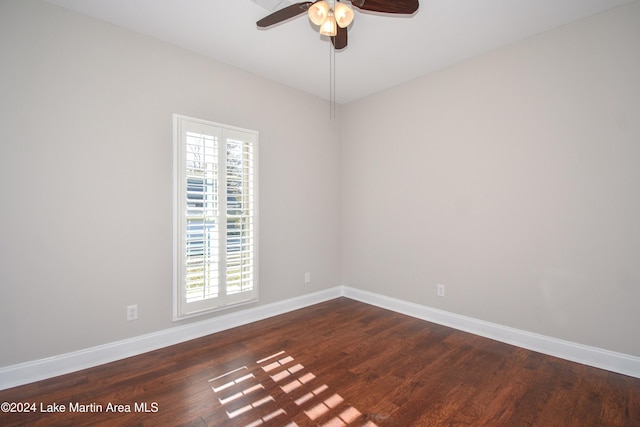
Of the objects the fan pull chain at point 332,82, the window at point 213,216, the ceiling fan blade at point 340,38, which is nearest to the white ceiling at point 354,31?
the fan pull chain at point 332,82

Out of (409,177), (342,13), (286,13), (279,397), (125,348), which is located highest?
(286,13)

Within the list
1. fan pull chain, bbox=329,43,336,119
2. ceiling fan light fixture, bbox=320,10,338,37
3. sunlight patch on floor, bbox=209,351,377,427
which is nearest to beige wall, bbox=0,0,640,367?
fan pull chain, bbox=329,43,336,119

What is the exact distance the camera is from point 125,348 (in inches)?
92.9

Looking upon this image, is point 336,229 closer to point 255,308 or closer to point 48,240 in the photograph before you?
point 255,308

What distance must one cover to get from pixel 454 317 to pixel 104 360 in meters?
3.20

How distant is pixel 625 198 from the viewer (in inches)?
83.4

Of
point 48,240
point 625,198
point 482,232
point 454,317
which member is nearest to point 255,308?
point 48,240

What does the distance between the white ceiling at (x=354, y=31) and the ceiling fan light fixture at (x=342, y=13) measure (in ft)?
1.97

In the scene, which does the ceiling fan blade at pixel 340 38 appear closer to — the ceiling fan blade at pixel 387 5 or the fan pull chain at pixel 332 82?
the ceiling fan blade at pixel 387 5

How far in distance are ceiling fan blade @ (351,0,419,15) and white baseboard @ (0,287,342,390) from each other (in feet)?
9.49

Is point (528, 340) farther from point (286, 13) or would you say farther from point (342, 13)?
point (286, 13)

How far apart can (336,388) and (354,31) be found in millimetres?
2825

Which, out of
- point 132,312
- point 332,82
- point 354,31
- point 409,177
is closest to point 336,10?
point 354,31

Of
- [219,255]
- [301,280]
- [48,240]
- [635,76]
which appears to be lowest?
[301,280]
